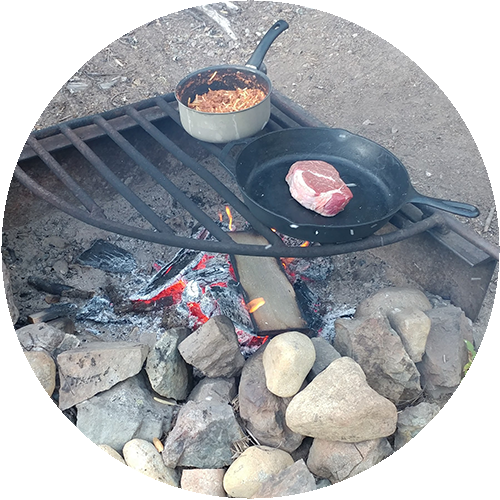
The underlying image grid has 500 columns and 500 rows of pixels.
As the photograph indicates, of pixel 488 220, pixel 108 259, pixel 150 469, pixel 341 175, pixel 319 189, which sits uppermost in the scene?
pixel 319 189

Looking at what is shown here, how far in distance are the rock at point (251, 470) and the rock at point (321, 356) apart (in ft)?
1.48

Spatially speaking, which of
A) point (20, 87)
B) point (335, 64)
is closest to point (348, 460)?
point (20, 87)

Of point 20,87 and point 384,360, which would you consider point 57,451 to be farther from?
point 20,87

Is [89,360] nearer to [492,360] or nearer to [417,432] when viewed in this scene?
[417,432]

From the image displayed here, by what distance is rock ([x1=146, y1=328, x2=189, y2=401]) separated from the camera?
2594 mm

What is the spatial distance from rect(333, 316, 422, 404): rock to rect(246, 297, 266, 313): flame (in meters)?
0.63

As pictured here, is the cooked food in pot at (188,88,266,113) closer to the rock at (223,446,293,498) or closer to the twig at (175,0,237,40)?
the rock at (223,446,293,498)

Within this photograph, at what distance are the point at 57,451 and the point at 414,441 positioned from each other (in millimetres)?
1760

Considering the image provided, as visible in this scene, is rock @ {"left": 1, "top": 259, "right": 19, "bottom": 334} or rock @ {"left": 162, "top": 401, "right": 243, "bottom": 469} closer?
rock @ {"left": 162, "top": 401, "right": 243, "bottom": 469}

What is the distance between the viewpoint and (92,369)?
2531 millimetres

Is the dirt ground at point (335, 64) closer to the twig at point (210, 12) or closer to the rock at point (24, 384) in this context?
the twig at point (210, 12)

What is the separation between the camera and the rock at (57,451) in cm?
241

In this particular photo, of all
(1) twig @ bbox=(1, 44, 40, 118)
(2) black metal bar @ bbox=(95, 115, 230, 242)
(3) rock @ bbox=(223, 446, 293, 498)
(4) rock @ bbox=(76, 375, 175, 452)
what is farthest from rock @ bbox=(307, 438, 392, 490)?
(1) twig @ bbox=(1, 44, 40, 118)

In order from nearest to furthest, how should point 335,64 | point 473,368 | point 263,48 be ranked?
point 473,368 < point 263,48 < point 335,64
